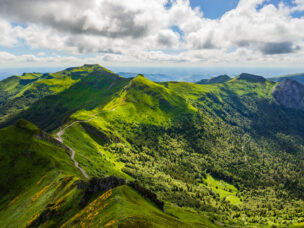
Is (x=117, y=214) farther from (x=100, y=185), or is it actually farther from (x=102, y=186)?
(x=100, y=185)

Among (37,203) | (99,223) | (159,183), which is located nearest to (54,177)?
(37,203)

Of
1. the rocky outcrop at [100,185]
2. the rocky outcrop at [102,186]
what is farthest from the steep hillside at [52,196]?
the rocky outcrop at [100,185]

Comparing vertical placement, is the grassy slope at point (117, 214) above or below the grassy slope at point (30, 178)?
above

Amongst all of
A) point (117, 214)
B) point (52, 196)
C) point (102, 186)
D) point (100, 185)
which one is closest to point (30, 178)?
point (52, 196)

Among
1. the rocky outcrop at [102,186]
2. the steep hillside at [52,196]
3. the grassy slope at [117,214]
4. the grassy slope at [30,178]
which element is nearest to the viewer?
the grassy slope at [117,214]

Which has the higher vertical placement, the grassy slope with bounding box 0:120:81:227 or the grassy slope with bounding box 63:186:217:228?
the grassy slope with bounding box 63:186:217:228

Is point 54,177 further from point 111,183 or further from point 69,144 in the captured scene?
point 69,144

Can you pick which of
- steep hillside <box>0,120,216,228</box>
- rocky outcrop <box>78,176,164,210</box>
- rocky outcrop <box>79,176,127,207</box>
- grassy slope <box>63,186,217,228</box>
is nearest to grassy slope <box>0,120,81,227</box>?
steep hillside <box>0,120,216,228</box>

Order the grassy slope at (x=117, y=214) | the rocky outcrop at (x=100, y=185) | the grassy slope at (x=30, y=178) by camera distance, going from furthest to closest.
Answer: the grassy slope at (x=30, y=178) → the rocky outcrop at (x=100, y=185) → the grassy slope at (x=117, y=214)

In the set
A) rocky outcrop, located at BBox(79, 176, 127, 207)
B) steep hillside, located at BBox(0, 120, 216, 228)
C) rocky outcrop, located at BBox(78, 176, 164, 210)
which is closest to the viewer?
steep hillside, located at BBox(0, 120, 216, 228)

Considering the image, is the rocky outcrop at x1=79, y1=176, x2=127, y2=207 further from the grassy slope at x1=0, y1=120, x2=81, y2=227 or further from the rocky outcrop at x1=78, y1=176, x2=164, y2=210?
the grassy slope at x1=0, y1=120, x2=81, y2=227

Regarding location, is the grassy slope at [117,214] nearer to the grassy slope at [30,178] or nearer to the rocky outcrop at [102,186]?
the rocky outcrop at [102,186]
